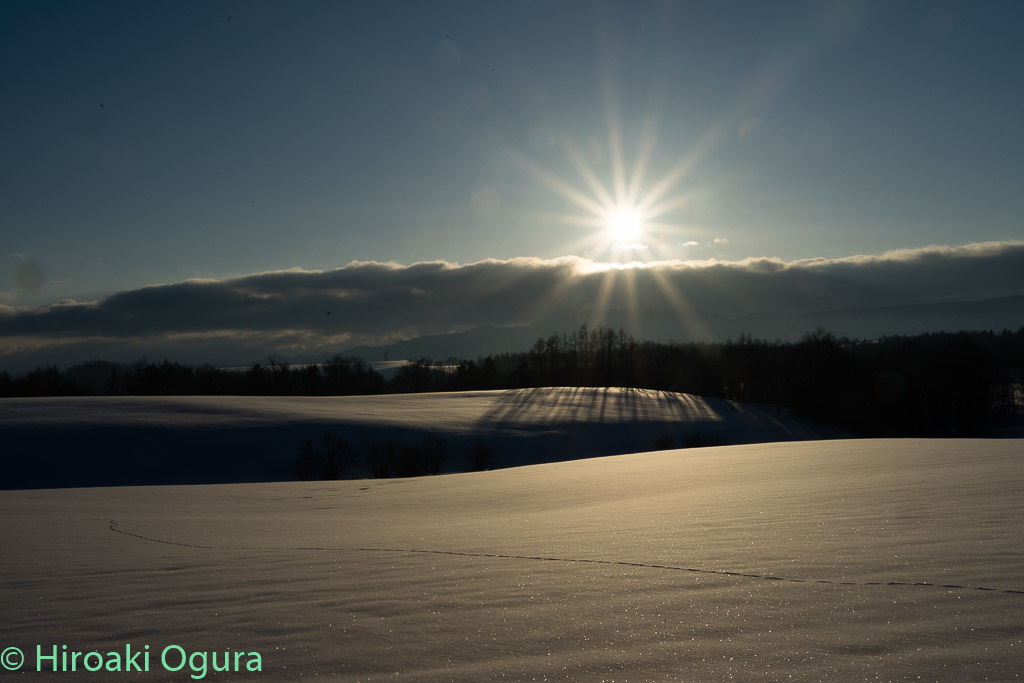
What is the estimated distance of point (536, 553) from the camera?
5.48m

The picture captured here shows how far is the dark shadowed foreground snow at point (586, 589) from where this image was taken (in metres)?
2.91

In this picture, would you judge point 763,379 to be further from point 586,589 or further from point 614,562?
point 586,589

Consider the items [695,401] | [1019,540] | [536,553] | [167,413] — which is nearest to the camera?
[1019,540]

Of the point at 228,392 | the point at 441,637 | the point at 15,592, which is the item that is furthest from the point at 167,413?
the point at 441,637

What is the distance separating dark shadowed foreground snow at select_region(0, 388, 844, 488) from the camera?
36438mm

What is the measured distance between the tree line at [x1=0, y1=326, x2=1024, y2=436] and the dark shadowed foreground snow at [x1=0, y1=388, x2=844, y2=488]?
636 inches

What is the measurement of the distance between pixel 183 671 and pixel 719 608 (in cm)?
265

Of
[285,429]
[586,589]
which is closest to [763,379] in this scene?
[285,429]

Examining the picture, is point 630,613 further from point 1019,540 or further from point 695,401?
point 695,401

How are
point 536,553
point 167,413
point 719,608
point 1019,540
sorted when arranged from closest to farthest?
point 719,608 → point 1019,540 → point 536,553 → point 167,413

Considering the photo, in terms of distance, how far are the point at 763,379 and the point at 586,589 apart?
97.7 m

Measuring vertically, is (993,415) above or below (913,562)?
below

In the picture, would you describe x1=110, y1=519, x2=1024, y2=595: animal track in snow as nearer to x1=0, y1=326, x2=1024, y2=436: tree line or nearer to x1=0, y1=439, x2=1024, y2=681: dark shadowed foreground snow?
x1=0, y1=439, x2=1024, y2=681: dark shadowed foreground snow

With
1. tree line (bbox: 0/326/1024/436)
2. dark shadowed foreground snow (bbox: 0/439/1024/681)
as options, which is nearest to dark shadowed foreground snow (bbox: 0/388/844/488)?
tree line (bbox: 0/326/1024/436)
